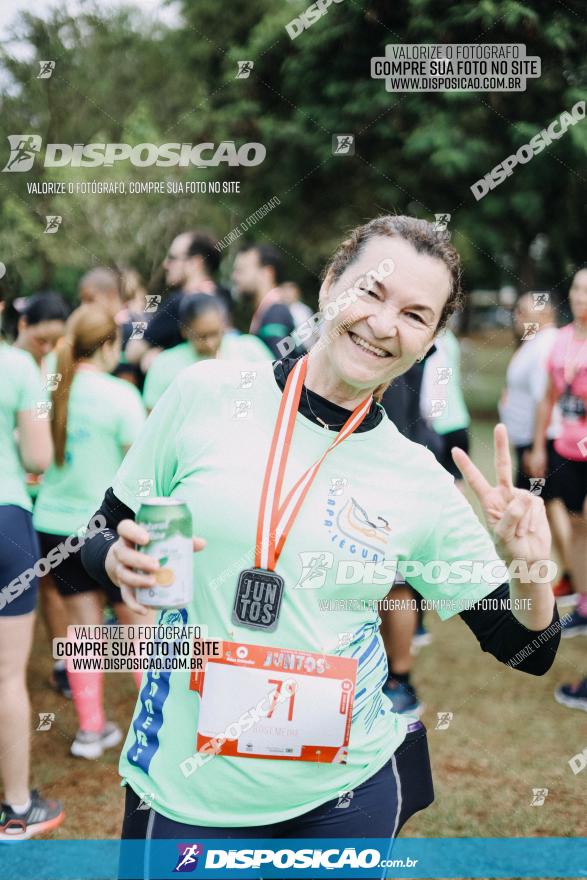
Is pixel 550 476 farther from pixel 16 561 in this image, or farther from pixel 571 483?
pixel 16 561

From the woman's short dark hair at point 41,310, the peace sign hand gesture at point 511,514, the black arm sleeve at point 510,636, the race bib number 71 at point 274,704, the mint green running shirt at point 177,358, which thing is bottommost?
the race bib number 71 at point 274,704

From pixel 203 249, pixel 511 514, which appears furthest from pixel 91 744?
pixel 203 249

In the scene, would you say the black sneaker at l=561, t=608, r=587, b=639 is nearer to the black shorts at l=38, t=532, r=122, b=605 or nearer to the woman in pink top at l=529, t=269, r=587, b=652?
the woman in pink top at l=529, t=269, r=587, b=652

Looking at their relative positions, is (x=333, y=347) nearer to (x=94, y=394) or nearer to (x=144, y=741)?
(x=144, y=741)

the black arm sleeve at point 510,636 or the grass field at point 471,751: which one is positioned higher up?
the black arm sleeve at point 510,636

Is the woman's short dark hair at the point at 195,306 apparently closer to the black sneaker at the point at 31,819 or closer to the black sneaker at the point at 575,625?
the black sneaker at the point at 31,819

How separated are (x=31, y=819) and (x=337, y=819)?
2.00m

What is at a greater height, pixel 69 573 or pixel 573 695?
pixel 69 573

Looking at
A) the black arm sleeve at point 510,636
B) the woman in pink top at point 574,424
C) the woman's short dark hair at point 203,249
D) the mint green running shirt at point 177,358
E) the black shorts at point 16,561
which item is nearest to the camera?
the black arm sleeve at point 510,636

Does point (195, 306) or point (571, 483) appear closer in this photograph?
point (195, 306)

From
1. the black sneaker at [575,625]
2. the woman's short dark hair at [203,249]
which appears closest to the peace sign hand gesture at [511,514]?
the black sneaker at [575,625]

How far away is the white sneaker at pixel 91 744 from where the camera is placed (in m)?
3.76

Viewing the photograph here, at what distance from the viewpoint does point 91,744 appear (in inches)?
149

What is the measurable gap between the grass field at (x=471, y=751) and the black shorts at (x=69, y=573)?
2.30 feet
